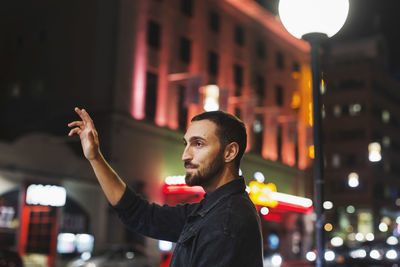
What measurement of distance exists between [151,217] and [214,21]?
31.5 meters

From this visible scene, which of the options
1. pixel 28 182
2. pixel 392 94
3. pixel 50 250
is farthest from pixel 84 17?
pixel 392 94

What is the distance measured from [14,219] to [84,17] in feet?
36.1

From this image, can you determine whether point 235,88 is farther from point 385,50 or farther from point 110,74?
point 385,50

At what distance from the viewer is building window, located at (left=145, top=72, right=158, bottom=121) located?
91.4ft

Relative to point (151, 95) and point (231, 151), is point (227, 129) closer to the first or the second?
point (231, 151)

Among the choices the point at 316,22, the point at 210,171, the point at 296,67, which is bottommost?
the point at 210,171

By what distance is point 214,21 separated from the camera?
33.7 metres

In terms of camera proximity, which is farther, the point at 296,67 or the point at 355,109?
the point at 355,109

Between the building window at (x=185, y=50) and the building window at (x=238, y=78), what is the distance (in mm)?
4959

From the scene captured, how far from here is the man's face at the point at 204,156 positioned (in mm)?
2613

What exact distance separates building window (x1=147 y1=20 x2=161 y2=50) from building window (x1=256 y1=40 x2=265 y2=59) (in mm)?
10895

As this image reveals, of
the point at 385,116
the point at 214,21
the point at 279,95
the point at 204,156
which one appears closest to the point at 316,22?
the point at 204,156

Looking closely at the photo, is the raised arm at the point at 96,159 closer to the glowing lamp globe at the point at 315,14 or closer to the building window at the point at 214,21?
the glowing lamp globe at the point at 315,14

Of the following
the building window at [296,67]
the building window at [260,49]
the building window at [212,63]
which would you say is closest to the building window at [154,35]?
the building window at [212,63]
